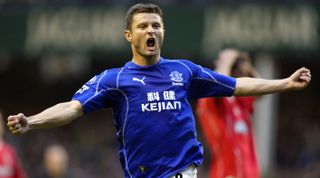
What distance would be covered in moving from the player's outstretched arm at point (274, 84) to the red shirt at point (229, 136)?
200cm

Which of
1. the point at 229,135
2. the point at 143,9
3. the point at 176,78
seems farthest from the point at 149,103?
the point at 229,135

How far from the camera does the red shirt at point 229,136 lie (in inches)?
382

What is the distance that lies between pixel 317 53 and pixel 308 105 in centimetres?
369

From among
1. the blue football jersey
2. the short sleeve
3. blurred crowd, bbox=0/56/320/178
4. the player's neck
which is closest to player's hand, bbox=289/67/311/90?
the blue football jersey

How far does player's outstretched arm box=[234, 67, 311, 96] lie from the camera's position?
295 inches

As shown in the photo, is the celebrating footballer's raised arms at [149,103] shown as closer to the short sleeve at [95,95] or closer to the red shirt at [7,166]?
the short sleeve at [95,95]

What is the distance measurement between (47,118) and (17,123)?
15.9 inches

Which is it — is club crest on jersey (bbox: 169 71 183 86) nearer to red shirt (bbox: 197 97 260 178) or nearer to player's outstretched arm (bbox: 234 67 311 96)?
player's outstretched arm (bbox: 234 67 311 96)

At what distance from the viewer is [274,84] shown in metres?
7.57

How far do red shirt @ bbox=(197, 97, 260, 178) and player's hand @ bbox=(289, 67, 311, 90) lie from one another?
87.7 inches

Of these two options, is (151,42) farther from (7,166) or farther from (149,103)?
(7,166)

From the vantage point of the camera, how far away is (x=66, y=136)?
2567cm

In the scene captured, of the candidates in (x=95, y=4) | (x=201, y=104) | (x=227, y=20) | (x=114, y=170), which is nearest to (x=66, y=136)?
(x=114, y=170)

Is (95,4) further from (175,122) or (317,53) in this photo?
(175,122)
